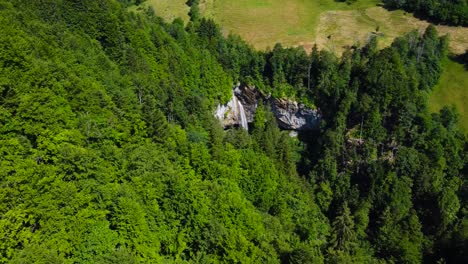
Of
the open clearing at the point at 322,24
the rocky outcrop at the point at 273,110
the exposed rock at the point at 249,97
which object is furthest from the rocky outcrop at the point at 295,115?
the open clearing at the point at 322,24

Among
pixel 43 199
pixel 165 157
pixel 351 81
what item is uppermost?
pixel 43 199

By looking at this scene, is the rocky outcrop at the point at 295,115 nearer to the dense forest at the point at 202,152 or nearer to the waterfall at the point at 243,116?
the dense forest at the point at 202,152

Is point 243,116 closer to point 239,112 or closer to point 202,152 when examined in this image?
point 239,112

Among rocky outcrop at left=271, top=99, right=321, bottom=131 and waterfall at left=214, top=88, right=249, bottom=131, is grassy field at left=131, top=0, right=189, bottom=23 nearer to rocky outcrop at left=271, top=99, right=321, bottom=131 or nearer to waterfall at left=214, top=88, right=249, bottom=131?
waterfall at left=214, top=88, right=249, bottom=131

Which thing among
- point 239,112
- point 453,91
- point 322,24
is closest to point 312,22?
point 322,24

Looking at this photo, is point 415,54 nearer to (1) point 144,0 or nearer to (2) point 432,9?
(2) point 432,9

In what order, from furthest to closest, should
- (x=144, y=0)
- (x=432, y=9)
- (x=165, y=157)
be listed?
(x=144, y=0) < (x=432, y=9) < (x=165, y=157)

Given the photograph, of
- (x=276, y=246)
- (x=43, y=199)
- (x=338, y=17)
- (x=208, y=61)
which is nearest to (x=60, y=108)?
(x=43, y=199)

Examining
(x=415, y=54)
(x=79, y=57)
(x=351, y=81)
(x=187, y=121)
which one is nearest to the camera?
(x=79, y=57)
